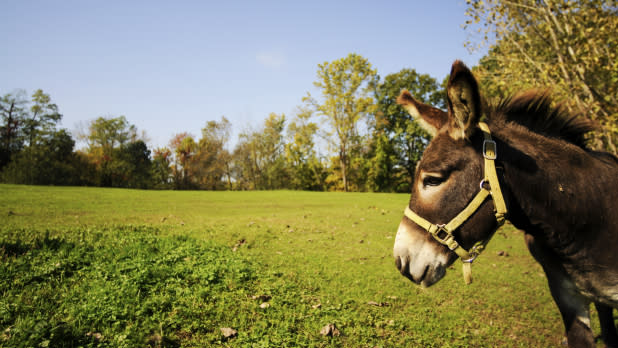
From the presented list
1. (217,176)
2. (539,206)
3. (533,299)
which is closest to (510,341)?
(533,299)

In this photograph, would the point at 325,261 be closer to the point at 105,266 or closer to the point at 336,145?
A: the point at 105,266

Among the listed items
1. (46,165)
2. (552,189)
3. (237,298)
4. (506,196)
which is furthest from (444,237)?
(46,165)

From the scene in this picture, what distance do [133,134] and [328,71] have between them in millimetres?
44203

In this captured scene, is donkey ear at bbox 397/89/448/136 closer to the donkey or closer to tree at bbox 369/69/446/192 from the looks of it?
the donkey

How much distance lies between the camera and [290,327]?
11.6 ft

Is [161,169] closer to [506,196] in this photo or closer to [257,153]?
[257,153]

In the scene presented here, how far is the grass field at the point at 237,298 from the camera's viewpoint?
10.0 feet

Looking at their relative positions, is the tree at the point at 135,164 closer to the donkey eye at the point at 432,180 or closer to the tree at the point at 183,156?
the tree at the point at 183,156

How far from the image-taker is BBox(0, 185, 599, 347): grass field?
3.05m

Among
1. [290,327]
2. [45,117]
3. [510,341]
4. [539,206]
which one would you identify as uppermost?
[45,117]

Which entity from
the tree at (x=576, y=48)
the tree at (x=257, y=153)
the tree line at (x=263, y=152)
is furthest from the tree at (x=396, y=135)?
the tree at (x=576, y=48)

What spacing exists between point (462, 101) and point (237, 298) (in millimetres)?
3599

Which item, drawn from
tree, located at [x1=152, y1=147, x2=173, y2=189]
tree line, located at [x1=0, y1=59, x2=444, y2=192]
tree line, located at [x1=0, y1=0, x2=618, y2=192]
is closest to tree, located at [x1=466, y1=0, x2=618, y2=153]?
tree line, located at [x1=0, y1=0, x2=618, y2=192]

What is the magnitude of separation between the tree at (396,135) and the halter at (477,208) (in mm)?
41113
